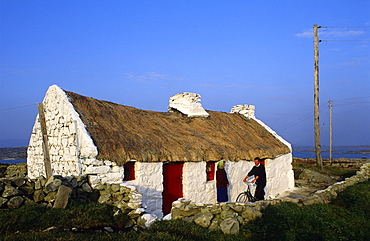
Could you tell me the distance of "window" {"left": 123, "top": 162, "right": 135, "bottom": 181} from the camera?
10219 mm

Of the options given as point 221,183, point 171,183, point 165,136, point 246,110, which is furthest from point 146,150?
point 246,110

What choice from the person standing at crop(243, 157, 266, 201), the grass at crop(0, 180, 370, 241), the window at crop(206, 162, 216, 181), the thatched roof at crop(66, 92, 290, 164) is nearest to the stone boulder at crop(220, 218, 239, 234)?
the grass at crop(0, 180, 370, 241)

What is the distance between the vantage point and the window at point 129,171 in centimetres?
1022

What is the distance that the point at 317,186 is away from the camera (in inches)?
715

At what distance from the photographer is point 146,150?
10.7 metres

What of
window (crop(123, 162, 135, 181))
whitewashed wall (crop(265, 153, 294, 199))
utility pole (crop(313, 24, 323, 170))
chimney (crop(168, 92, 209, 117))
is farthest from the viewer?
utility pole (crop(313, 24, 323, 170))

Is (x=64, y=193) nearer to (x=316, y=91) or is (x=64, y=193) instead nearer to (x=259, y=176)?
(x=259, y=176)

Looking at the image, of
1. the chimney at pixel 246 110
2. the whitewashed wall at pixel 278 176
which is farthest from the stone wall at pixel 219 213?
the chimney at pixel 246 110

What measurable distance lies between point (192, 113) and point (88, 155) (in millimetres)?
8423

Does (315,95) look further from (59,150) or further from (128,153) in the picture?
(59,150)

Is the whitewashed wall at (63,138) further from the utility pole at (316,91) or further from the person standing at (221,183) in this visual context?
the utility pole at (316,91)

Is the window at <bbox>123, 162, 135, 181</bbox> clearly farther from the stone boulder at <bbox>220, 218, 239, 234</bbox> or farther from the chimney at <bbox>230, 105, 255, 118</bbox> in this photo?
the chimney at <bbox>230, 105, 255, 118</bbox>

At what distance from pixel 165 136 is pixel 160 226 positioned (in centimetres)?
553

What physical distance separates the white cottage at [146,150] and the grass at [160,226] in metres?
1.92
